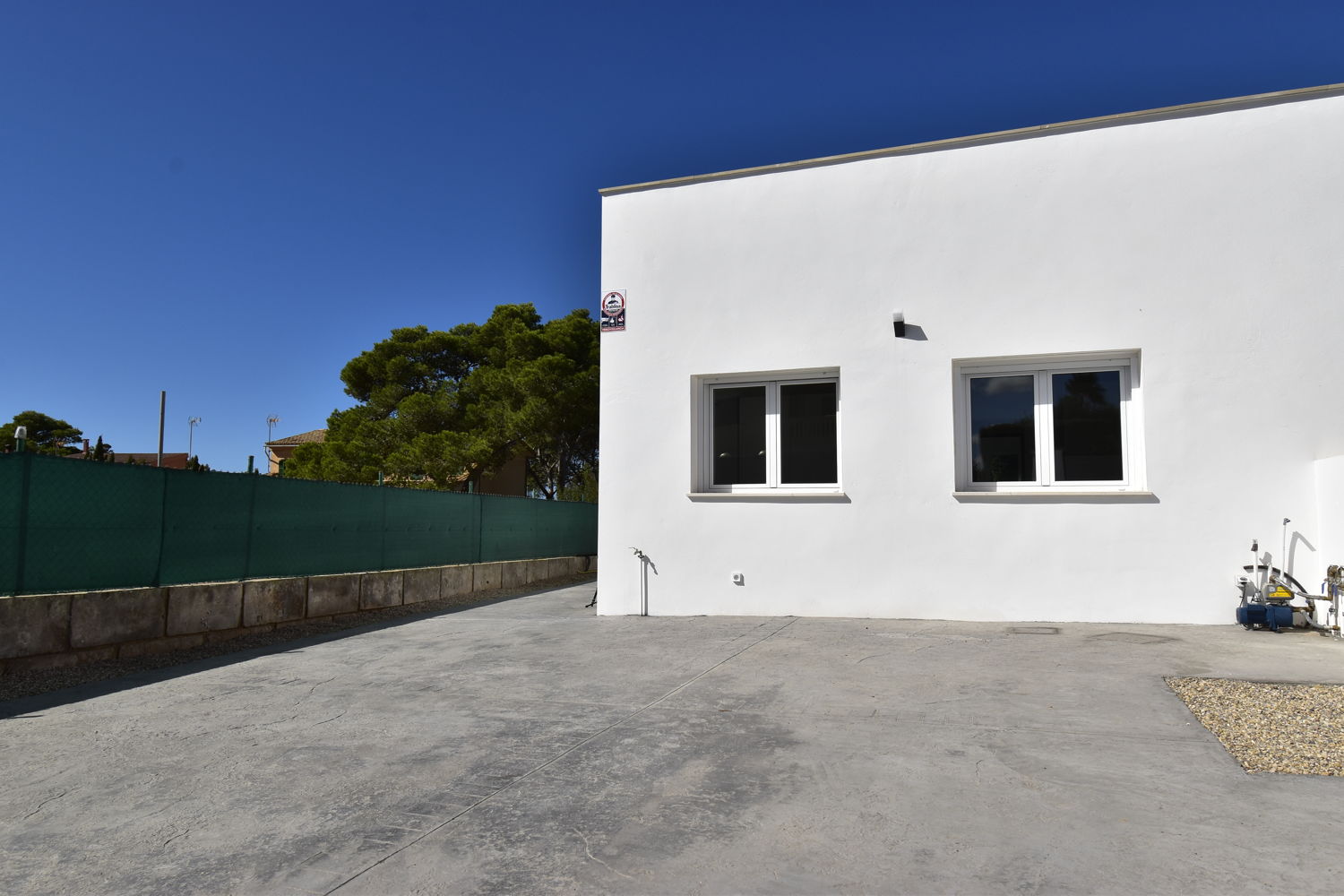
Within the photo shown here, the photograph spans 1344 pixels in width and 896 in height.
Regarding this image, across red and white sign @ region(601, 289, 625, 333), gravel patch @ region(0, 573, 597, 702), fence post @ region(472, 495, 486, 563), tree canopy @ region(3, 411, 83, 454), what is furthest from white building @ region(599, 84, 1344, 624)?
tree canopy @ region(3, 411, 83, 454)

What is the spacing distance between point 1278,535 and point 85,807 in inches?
320

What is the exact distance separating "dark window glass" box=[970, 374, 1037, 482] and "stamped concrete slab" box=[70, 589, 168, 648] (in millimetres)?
7424

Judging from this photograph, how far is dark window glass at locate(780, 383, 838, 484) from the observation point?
8125mm

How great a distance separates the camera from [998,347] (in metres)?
7.47

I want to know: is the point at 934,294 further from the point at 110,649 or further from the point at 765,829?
the point at 110,649

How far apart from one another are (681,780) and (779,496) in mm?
4714

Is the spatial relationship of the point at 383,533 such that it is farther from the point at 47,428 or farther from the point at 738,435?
the point at 47,428

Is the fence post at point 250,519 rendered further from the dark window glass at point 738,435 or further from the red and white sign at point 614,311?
the dark window glass at point 738,435

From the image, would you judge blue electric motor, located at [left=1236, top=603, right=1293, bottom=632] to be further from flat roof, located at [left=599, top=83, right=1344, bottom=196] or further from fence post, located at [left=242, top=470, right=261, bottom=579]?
fence post, located at [left=242, top=470, right=261, bottom=579]

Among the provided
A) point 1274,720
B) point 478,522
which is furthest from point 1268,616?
point 478,522

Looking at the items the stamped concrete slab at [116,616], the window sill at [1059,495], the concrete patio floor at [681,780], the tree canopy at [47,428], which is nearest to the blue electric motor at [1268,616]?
the concrete patio floor at [681,780]

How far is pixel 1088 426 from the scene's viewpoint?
742 cm

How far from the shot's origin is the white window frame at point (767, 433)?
8.07 meters

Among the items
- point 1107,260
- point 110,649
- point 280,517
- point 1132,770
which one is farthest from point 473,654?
point 1107,260
